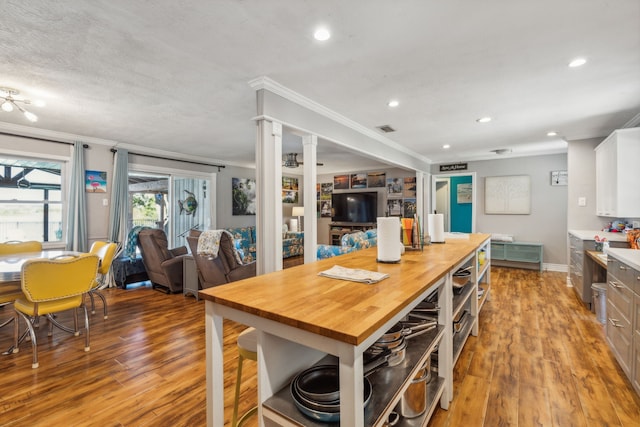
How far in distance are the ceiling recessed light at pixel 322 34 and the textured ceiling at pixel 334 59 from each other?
0.16 feet

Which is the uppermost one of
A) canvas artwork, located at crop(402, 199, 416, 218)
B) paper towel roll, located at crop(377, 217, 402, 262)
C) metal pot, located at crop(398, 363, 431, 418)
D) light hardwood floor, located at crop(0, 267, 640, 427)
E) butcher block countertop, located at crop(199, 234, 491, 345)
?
canvas artwork, located at crop(402, 199, 416, 218)

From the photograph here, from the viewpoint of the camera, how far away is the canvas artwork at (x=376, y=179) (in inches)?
310

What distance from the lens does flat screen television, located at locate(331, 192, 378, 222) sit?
308 inches

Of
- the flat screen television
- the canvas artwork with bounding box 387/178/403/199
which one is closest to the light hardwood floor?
the canvas artwork with bounding box 387/178/403/199

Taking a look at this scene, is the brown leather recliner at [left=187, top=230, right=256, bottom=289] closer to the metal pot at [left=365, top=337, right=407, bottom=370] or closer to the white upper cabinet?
the metal pot at [left=365, top=337, right=407, bottom=370]

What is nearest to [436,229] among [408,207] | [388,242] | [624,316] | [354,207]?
[388,242]

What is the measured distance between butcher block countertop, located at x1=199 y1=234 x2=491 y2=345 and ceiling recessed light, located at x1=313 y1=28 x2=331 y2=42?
5.07 feet

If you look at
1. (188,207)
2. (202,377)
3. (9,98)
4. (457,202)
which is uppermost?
(9,98)

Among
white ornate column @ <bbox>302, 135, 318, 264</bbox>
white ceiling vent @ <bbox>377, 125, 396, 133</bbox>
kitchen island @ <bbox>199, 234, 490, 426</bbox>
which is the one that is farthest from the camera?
white ceiling vent @ <bbox>377, 125, 396, 133</bbox>

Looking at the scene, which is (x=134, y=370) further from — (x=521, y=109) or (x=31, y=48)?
(x=521, y=109)

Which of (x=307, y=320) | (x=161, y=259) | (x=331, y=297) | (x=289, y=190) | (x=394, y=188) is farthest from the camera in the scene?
(x=289, y=190)

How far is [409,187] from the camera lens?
7461mm

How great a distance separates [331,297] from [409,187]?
676 centimetres

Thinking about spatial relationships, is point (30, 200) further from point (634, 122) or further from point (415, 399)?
point (634, 122)
